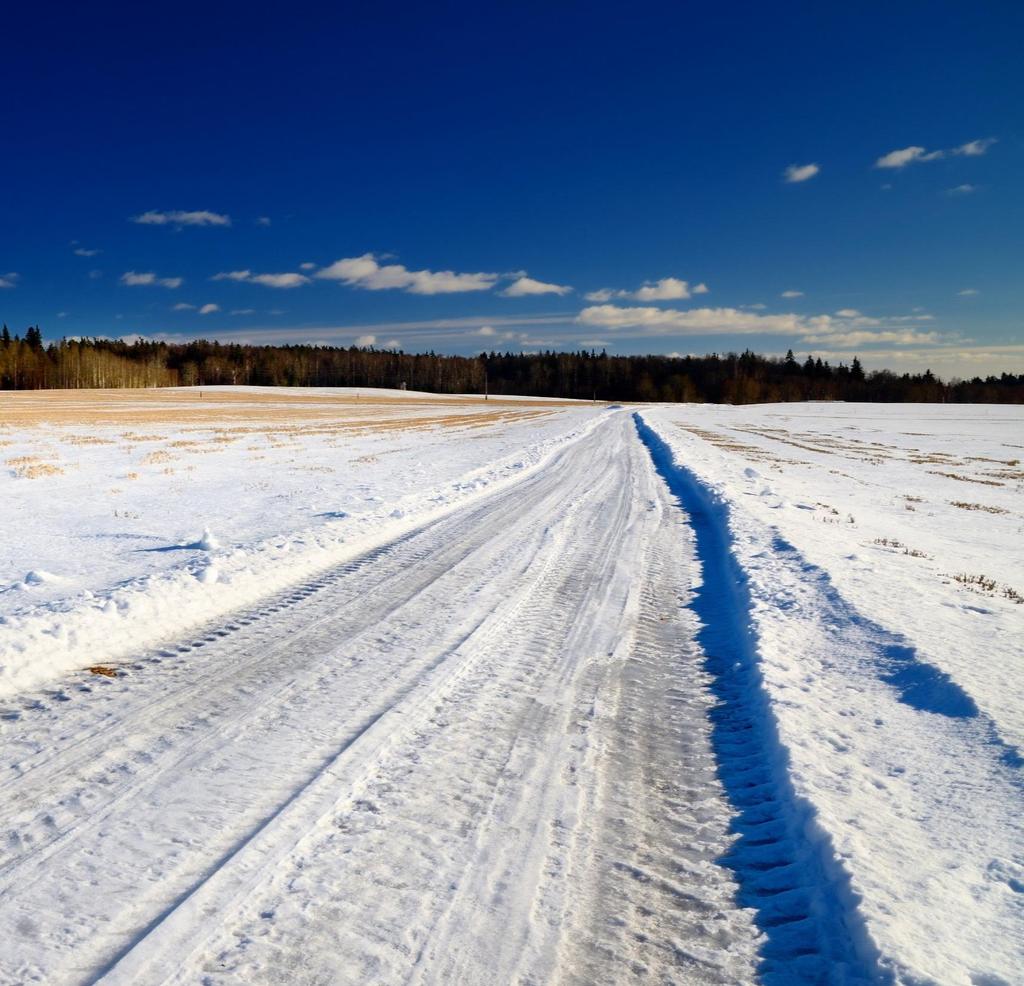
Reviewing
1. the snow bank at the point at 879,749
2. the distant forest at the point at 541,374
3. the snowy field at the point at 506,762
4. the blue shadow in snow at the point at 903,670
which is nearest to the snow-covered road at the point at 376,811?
the snowy field at the point at 506,762

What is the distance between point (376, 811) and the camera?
326cm

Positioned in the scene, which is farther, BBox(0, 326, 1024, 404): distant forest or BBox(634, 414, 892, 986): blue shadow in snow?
BBox(0, 326, 1024, 404): distant forest

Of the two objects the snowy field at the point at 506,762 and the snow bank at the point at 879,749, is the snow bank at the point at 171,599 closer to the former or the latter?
the snowy field at the point at 506,762

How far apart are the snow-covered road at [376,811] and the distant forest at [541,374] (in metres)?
133

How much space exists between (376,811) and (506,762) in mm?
815

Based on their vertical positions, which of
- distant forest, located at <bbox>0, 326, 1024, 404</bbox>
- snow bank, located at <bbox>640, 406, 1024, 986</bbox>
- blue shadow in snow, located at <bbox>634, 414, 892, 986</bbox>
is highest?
distant forest, located at <bbox>0, 326, 1024, 404</bbox>

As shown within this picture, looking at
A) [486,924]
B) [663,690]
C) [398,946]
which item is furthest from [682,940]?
[663,690]

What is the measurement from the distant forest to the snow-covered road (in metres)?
133

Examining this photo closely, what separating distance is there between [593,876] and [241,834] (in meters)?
1.66

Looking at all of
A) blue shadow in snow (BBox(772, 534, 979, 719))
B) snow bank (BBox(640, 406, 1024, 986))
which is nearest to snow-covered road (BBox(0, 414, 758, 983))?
snow bank (BBox(640, 406, 1024, 986))

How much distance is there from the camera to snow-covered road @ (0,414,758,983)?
2480 mm

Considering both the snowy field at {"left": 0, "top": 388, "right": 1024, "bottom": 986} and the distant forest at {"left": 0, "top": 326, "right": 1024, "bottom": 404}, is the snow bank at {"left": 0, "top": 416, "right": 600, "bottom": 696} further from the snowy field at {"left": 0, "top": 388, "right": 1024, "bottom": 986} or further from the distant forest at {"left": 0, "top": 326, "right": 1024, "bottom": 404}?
the distant forest at {"left": 0, "top": 326, "right": 1024, "bottom": 404}

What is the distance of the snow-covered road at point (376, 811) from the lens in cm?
248

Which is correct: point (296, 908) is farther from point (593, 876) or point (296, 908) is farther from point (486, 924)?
point (593, 876)
